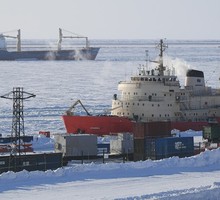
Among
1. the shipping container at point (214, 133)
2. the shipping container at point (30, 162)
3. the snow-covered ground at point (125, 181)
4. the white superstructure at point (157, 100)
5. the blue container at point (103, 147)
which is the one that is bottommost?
the snow-covered ground at point (125, 181)

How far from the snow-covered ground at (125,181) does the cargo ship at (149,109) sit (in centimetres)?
1752

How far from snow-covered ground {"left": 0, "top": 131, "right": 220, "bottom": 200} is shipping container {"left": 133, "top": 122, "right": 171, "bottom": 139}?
4.97 meters

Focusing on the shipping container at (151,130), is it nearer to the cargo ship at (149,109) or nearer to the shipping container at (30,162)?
the shipping container at (30,162)

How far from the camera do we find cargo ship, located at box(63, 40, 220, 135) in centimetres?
4897

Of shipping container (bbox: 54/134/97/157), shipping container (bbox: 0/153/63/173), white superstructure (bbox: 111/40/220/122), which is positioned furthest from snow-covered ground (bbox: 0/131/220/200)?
white superstructure (bbox: 111/40/220/122)

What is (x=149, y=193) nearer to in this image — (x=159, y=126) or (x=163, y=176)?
(x=163, y=176)

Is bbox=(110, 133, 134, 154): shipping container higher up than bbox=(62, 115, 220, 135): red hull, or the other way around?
bbox=(62, 115, 220, 135): red hull

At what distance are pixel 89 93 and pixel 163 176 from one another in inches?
1935

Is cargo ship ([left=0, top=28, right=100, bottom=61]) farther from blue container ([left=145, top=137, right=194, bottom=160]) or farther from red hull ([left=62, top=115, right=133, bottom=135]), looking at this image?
blue container ([left=145, top=137, right=194, bottom=160])

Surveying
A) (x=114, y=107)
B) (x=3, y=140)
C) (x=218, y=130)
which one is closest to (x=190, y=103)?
(x=114, y=107)

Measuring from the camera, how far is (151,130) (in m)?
Result: 36.8

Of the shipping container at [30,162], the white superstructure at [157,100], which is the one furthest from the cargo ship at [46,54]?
the shipping container at [30,162]

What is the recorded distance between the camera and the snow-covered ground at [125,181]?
79.9 feet

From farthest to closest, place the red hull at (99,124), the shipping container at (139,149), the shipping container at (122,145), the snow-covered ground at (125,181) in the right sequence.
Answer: the red hull at (99,124), the shipping container at (122,145), the shipping container at (139,149), the snow-covered ground at (125,181)
